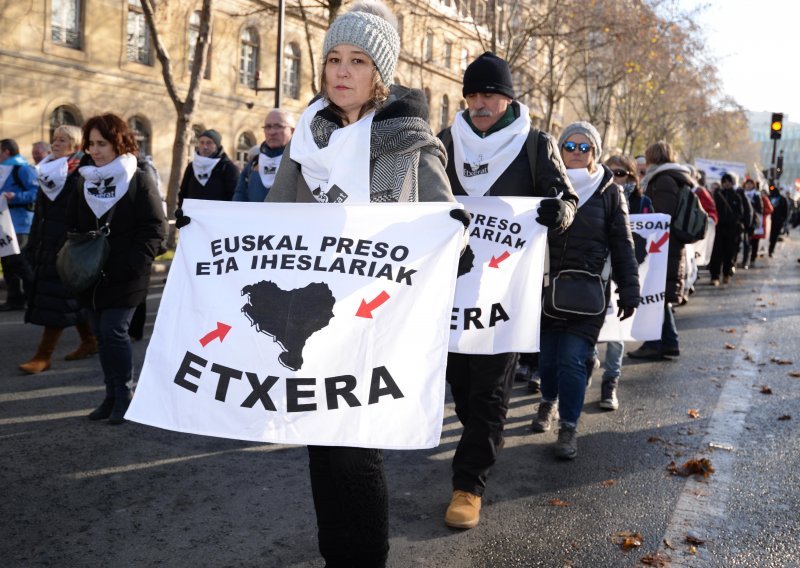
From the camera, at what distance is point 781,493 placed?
425 cm

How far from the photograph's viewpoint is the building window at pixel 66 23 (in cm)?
2384

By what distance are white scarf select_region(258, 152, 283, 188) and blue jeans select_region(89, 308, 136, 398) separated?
2221 mm

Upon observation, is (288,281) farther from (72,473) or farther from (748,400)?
(748,400)

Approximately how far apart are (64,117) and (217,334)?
24.2 meters

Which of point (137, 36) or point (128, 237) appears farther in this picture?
point (137, 36)

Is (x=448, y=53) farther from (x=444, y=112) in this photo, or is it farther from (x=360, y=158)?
(x=360, y=158)

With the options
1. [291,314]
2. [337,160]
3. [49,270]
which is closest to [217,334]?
[291,314]

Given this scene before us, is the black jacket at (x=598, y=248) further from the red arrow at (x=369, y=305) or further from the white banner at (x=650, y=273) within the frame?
the red arrow at (x=369, y=305)

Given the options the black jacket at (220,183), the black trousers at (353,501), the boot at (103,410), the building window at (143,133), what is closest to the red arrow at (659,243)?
the black jacket at (220,183)

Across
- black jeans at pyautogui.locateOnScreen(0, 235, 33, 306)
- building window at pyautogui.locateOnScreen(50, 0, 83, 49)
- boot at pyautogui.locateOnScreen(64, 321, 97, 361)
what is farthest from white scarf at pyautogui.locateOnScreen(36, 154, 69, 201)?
building window at pyautogui.locateOnScreen(50, 0, 83, 49)

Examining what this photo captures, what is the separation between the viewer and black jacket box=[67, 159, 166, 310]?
203 inches

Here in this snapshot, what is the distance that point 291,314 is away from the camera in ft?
8.38

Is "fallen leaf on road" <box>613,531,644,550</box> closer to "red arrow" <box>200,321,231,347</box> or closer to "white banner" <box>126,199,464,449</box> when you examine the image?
"white banner" <box>126,199,464,449</box>

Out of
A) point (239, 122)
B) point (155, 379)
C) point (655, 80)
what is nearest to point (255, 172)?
point (155, 379)
